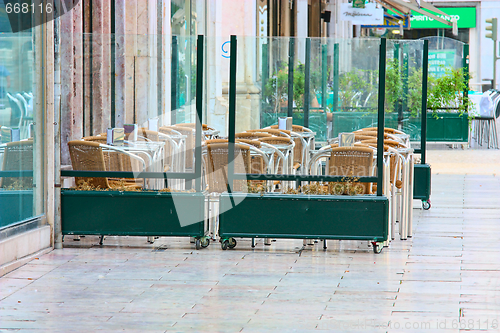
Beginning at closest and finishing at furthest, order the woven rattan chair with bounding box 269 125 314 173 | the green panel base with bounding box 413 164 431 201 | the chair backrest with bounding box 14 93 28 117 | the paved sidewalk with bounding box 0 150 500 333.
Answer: the paved sidewalk with bounding box 0 150 500 333 → the chair backrest with bounding box 14 93 28 117 → the woven rattan chair with bounding box 269 125 314 173 → the green panel base with bounding box 413 164 431 201

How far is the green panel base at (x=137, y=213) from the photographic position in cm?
730

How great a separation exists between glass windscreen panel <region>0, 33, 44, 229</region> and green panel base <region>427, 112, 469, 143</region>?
42.1 ft

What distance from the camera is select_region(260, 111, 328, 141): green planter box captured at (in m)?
10.1

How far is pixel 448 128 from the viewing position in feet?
60.3

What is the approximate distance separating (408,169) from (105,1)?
206 inches

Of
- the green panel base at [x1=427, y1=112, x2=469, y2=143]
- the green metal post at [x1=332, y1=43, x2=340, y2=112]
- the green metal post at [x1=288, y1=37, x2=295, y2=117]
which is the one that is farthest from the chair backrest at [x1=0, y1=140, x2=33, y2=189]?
the green panel base at [x1=427, y1=112, x2=469, y2=143]

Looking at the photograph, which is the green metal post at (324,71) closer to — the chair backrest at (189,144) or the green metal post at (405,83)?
the green metal post at (405,83)

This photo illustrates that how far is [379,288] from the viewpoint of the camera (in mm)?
5855

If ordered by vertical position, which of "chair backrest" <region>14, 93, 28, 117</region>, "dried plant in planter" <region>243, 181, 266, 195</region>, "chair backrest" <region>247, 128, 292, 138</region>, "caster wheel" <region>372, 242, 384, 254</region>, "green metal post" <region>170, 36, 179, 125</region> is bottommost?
"caster wheel" <region>372, 242, 384, 254</region>

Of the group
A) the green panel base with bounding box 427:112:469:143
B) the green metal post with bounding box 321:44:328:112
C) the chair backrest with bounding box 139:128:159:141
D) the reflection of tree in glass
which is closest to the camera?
the chair backrest with bounding box 139:128:159:141

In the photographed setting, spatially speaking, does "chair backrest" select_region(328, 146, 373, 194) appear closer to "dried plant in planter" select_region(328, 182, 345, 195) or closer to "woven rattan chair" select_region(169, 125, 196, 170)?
"dried plant in planter" select_region(328, 182, 345, 195)

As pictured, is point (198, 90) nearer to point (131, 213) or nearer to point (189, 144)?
point (189, 144)

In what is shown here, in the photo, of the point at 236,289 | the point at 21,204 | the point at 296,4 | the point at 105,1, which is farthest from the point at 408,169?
the point at 296,4

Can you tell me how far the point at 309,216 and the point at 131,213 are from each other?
5.65ft
